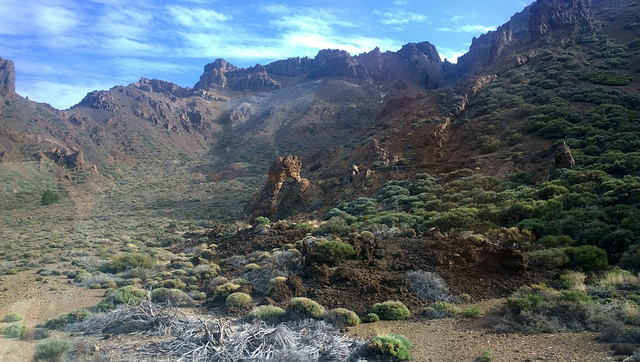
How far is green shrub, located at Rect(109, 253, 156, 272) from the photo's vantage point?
16.6 m

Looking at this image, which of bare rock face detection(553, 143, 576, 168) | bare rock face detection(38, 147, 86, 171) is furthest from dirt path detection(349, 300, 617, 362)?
bare rock face detection(38, 147, 86, 171)

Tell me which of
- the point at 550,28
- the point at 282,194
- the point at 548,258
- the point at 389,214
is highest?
the point at 550,28

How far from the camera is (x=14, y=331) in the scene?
29.1 feet

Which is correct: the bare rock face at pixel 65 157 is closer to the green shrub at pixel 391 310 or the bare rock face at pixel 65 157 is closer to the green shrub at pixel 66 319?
the green shrub at pixel 66 319

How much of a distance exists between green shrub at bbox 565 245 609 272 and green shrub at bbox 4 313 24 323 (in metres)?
13.1

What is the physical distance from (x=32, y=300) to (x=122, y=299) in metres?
2.91

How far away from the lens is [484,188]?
68.7 feet

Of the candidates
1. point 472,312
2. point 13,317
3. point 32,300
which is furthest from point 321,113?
point 472,312

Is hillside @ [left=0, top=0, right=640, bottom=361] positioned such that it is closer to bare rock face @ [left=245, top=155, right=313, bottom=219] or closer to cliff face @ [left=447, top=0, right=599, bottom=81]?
bare rock face @ [left=245, top=155, right=313, bottom=219]

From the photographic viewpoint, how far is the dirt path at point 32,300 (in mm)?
8125

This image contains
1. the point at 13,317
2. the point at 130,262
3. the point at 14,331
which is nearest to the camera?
the point at 14,331

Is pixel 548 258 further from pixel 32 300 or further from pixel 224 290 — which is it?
pixel 32 300

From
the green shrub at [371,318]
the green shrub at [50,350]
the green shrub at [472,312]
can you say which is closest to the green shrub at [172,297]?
the green shrub at [50,350]

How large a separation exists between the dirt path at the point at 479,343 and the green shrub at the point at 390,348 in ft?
0.62
